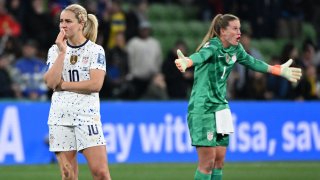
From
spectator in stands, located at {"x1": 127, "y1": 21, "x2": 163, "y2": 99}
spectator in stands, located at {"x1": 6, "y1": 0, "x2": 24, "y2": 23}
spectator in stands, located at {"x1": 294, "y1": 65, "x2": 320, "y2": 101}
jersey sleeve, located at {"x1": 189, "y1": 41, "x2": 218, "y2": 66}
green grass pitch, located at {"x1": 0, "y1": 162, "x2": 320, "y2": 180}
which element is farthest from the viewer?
spectator in stands, located at {"x1": 294, "y1": 65, "x2": 320, "y2": 101}

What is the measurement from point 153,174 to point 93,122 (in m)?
6.29

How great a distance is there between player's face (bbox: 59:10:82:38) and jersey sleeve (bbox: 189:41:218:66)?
143 cm

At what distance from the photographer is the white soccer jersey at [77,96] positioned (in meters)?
9.42

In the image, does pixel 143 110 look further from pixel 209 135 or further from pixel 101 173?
pixel 101 173

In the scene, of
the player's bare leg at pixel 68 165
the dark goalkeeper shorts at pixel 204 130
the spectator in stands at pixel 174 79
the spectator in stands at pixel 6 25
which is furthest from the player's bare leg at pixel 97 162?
the spectator in stands at pixel 174 79

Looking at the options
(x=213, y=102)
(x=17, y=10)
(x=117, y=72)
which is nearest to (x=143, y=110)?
(x=117, y=72)

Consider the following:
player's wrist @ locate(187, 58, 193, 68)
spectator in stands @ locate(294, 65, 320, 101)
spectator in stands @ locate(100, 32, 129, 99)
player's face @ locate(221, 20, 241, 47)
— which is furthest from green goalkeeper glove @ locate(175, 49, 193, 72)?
spectator in stands @ locate(294, 65, 320, 101)

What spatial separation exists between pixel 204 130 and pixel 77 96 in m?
1.93

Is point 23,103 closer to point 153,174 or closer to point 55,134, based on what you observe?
point 153,174

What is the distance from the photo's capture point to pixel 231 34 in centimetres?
1084

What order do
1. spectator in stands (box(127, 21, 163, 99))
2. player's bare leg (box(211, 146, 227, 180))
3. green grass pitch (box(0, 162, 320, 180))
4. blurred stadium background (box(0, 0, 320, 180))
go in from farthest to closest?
spectator in stands (box(127, 21, 163, 99))
blurred stadium background (box(0, 0, 320, 180))
green grass pitch (box(0, 162, 320, 180))
player's bare leg (box(211, 146, 227, 180))

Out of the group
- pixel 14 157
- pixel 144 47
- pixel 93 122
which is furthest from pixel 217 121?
pixel 144 47

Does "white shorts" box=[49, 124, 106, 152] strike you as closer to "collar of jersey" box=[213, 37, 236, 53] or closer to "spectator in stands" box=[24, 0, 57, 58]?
"collar of jersey" box=[213, 37, 236, 53]

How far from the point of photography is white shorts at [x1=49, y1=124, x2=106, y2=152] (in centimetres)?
941
